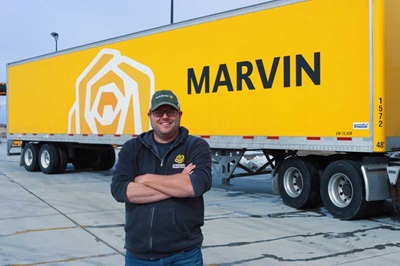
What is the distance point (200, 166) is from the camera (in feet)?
9.27

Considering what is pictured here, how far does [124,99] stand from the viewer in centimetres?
1274

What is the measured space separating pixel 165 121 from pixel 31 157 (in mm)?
15284

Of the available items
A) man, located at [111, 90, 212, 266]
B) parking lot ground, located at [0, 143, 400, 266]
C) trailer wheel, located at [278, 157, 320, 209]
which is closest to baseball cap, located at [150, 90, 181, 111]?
man, located at [111, 90, 212, 266]

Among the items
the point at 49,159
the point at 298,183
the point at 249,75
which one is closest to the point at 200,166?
the point at 298,183

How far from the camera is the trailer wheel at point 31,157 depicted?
16703 mm

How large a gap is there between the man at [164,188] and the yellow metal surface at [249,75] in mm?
5642

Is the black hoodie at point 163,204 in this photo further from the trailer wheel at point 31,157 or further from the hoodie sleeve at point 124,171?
the trailer wheel at point 31,157

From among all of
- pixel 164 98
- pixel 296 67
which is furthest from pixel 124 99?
pixel 164 98

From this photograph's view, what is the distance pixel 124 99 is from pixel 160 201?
10257 mm

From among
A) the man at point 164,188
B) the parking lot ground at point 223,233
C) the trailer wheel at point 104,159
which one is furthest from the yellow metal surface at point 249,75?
the man at point 164,188

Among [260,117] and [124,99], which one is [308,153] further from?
[124,99]

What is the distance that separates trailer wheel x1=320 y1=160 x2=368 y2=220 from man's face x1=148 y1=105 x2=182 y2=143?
5854 millimetres

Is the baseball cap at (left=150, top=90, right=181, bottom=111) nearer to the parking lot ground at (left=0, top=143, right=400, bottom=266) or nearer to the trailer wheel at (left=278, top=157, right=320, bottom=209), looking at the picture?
the parking lot ground at (left=0, top=143, right=400, bottom=266)

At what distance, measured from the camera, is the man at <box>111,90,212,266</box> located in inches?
106
